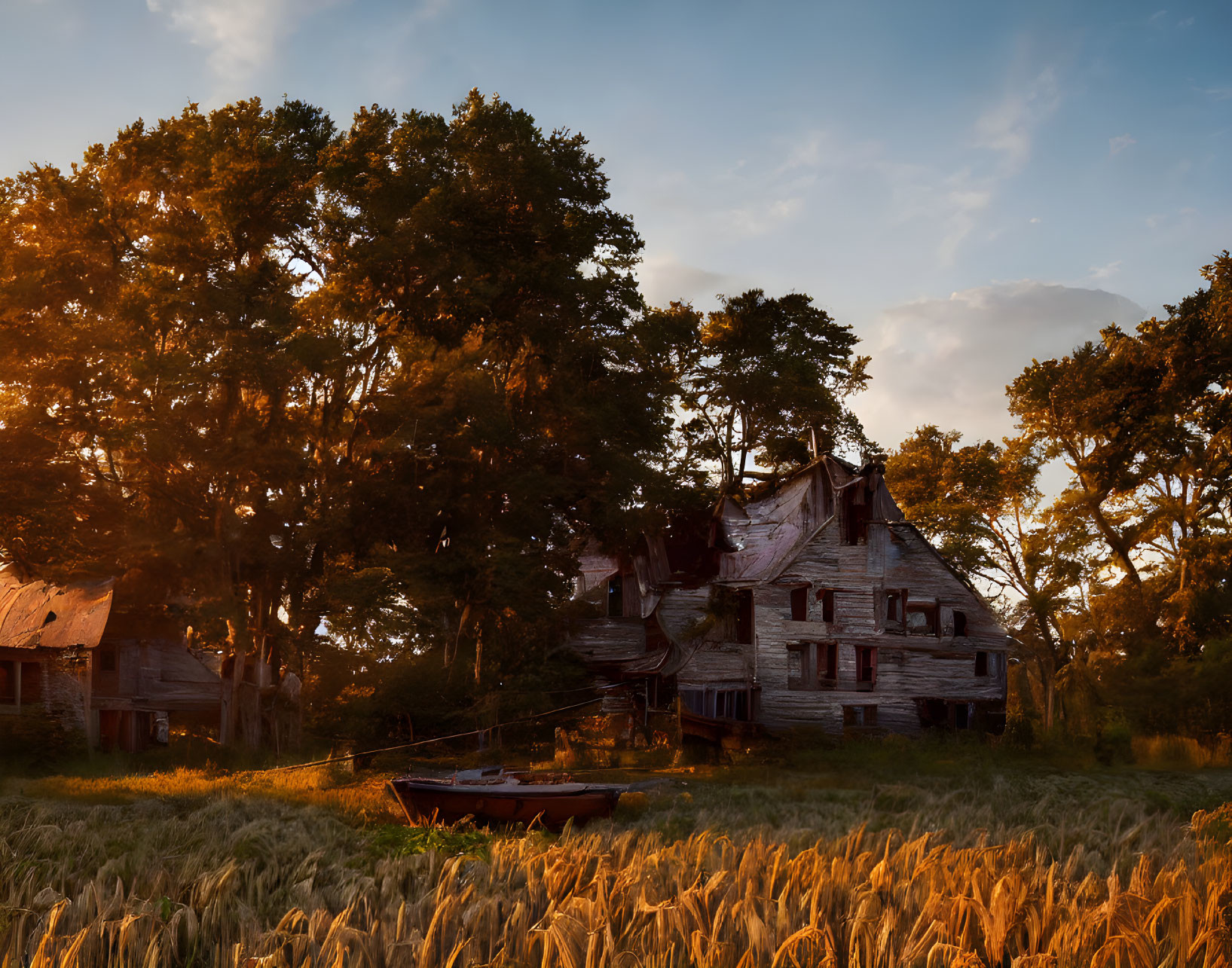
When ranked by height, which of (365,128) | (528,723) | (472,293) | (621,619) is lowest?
(528,723)

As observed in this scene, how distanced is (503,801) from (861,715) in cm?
2696

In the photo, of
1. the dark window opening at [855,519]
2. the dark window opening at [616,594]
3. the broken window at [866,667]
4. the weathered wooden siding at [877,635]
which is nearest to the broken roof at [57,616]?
the dark window opening at [616,594]

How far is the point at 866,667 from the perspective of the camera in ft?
141

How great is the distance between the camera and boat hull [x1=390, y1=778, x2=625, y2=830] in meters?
18.2

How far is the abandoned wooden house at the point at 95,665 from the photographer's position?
38156mm

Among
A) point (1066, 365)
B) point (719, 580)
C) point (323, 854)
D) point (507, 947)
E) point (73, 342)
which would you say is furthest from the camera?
point (1066, 365)

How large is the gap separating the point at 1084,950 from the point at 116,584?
38.0 meters

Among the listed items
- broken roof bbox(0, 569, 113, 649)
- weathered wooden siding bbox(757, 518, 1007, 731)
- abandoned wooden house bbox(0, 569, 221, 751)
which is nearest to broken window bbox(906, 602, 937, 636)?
weathered wooden siding bbox(757, 518, 1007, 731)

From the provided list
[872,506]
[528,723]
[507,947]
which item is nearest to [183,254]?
[528,723]

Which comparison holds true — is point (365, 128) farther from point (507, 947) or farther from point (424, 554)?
point (507, 947)

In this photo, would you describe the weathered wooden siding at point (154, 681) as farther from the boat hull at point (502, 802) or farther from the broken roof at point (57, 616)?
the boat hull at point (502, 802)

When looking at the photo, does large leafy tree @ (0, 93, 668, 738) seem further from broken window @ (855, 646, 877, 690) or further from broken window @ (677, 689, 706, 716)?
broken window @ (855, 646, 877, 690)

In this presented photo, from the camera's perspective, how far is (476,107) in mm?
38344

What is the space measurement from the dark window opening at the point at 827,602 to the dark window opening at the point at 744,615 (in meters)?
2.88
